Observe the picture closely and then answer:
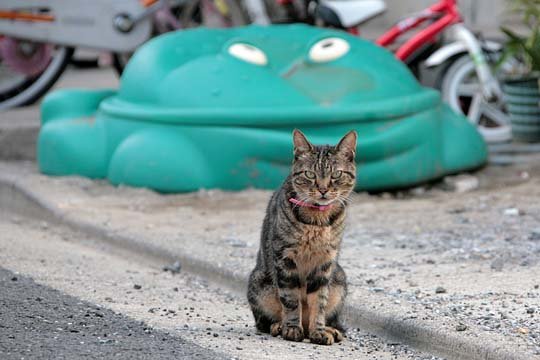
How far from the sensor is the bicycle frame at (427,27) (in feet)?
32.7

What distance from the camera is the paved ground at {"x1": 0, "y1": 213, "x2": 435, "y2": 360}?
452cm

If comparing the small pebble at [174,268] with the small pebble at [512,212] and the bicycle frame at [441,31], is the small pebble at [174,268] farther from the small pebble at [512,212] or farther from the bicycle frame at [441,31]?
the bicycle frame at [441,31]

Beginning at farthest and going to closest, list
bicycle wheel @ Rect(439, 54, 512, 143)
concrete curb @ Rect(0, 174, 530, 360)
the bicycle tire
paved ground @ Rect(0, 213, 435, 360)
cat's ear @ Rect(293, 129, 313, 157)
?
1. the bicycle tire
2. bicycle wheel @ Rect(439, 54, 512, 143)
3. cat's ear @ Rect(293, 129, 313, 157)
4. concrete curb @ Rect(0, 174, 530, 360)
5. paved ground @ Rect(0, 213, 435, 360)

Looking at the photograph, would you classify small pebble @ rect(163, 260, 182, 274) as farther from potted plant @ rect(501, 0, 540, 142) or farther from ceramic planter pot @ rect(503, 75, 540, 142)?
ceramic planter pot @ rect(503, 75, 540, 142)

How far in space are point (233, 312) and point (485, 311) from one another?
1264 millimetres

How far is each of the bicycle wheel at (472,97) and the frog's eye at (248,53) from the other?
2.41 meters

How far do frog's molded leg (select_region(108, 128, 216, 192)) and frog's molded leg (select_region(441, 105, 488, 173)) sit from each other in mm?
1900

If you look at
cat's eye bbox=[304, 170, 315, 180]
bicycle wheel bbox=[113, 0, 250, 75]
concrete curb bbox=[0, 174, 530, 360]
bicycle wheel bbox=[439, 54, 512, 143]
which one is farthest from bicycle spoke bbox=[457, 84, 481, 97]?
cat's eye bbox=[304, 170, 315, 180]

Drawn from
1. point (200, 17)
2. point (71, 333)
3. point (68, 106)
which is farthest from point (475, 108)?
point (71, 333)

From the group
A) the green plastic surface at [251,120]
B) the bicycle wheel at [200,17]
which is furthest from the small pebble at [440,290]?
the bicycle wheel at [200,17]

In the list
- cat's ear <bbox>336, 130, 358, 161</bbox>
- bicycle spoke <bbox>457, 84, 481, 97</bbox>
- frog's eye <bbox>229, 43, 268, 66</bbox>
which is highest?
cat's ear <bbox>336, 130, 358, 161</bbox>

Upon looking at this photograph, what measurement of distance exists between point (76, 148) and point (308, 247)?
4268 mm

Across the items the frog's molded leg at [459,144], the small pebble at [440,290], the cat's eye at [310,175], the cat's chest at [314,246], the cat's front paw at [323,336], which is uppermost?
the cat's eye at [310,175]

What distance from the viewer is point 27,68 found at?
449 inches
